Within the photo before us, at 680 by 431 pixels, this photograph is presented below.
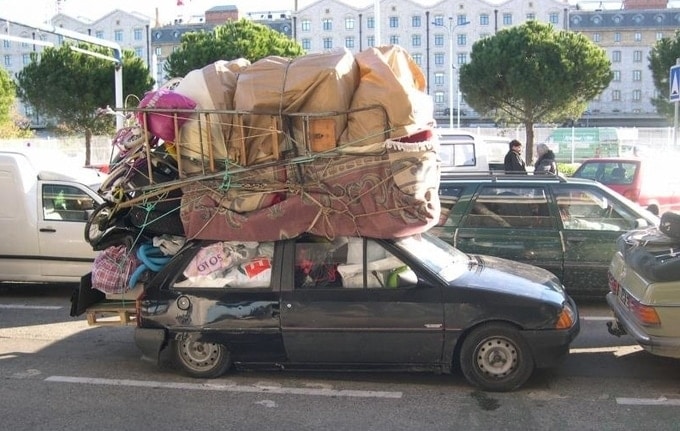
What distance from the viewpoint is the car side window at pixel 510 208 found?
8047mm

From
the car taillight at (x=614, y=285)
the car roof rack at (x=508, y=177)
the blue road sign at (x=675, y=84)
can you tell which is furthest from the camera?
the blue road sign at (x=675, y=84)

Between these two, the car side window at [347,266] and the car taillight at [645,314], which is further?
the car side window at [347,266]

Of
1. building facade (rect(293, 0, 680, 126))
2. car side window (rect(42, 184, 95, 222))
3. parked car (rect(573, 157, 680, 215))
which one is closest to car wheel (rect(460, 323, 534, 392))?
car side window (rect(42, 184, 95, 222))

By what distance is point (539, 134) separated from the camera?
39219 mm

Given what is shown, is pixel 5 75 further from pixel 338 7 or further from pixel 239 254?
pixel 338 7

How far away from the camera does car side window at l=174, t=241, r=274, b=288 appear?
5691mm

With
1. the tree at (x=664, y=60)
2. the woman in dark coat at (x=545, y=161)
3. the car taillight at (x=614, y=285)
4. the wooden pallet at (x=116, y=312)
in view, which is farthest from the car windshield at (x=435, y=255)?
the tree at (x=664, y=60)

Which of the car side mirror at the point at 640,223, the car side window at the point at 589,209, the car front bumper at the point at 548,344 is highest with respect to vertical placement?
the car side window at the point at 589,209

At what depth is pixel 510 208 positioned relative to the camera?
8.12 m

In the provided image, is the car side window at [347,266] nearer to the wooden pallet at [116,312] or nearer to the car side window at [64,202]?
the wooden pallet at [116,312]

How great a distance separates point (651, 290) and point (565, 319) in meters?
0.66

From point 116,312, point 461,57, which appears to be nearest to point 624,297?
point 116,312

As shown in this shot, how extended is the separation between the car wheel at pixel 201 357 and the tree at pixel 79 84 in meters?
29.6

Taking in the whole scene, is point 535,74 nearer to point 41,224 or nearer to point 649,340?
point 41,224
